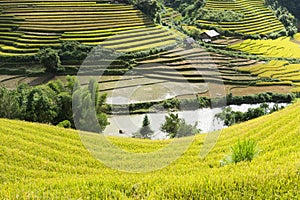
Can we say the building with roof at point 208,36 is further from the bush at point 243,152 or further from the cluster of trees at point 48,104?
the bush at point 243,152

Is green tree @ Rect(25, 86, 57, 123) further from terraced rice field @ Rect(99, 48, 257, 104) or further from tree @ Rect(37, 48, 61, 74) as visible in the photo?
tree @ Rect(37, 48, 61, 74)

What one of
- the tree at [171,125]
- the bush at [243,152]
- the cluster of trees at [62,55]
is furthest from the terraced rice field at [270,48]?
the bush at [243,152]

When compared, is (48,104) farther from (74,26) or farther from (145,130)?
(74,26)

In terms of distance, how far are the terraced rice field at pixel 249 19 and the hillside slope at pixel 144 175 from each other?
136ft

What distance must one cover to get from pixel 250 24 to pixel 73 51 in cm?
2882

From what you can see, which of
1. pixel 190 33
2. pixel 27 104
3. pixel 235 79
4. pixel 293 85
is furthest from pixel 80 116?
pixel 190 33

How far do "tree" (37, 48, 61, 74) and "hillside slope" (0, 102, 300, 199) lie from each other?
2180cm

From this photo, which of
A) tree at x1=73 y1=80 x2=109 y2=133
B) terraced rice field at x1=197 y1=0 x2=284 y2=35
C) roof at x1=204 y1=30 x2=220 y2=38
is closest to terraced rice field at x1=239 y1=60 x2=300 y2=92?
roof at x1=204 y1=30 x2=220 y2=38

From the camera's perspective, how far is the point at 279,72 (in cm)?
3200

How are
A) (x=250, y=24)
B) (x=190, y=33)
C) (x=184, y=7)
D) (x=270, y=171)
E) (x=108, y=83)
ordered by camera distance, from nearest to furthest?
(x=270, y=171) < (x=108, y=83) < (x=190, y=33) < (x=250, y=24) < (x=184, y=7)

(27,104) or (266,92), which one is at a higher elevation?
(27,104)

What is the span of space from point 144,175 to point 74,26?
32.1 m

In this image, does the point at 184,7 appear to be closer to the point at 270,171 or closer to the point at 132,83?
the point at 132,83

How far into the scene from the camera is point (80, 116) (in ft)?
38.7
